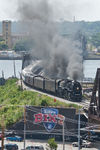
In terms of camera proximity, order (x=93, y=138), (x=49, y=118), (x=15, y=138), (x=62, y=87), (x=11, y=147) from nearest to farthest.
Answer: (x=11, y=147), (x=93, y=138), (x=15, y=138), (x=49, y=118), (x=62, y=87)

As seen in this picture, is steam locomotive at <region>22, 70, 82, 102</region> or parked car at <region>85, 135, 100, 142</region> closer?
parked car at <region>85, 135, 100, 142</region>

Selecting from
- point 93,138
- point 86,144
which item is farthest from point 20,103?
point 86,144

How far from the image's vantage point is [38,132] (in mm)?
57031

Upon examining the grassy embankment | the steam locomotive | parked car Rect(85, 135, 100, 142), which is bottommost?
parked car Rect(85, 135, 100, 142)

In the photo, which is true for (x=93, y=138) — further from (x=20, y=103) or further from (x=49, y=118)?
(x=20, y=103)

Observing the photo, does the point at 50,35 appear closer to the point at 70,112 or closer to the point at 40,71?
the point at 40,71

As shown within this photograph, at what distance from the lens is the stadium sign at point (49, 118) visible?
55406 millimetres

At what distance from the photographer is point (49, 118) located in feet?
183

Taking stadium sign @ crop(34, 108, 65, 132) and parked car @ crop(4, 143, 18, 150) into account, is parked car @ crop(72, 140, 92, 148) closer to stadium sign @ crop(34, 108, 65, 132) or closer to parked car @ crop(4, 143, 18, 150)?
stadium sign @ crop(34, 108, 65, 132)

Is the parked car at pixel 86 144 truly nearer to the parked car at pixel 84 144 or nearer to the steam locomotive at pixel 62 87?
the parked car at pixel 84 144

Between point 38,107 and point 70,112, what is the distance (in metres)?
3.11

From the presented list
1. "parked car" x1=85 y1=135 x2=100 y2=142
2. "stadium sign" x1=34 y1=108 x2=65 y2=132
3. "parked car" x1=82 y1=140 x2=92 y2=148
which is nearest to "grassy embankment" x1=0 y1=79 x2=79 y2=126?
"stadium sign" x1=34 y1=108 x2=65 y2=132

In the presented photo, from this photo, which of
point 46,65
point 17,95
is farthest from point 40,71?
point 17,95

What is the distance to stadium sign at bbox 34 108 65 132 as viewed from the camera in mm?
55406
